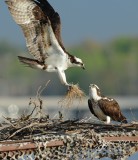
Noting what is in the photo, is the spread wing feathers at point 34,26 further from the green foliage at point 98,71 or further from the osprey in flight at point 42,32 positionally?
the green foliage at point 98,71

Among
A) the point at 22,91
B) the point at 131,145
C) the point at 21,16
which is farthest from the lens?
the point at 22,91

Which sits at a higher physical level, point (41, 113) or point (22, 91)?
point (22, 91)

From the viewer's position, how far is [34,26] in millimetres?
9906

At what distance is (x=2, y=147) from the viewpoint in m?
7.80

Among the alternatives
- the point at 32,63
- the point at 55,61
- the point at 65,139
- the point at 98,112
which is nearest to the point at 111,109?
the point at 98,112

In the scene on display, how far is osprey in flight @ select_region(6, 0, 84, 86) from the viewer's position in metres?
9.80

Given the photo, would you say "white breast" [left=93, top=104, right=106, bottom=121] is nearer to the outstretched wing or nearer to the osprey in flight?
the outstretched wing

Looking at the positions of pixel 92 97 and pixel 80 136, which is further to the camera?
pixel 92 97

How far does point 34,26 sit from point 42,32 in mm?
98

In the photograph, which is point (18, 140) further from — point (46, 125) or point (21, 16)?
point (21, 16)

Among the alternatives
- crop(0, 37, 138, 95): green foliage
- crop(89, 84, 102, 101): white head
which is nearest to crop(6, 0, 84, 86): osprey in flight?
crop(89, 84, 102, 101): white head

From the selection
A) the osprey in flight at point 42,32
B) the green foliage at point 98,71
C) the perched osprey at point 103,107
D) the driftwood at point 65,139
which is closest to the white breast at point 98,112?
the perched osprey at point 103,107

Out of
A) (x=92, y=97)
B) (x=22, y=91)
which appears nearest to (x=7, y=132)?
(x=92, y=97)

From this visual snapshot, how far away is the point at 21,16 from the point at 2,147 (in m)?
2.32
